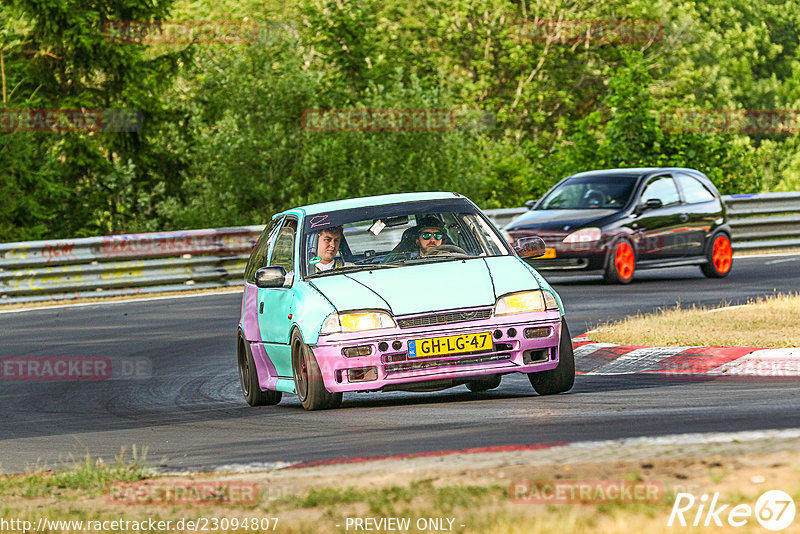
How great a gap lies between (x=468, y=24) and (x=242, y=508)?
156 feet

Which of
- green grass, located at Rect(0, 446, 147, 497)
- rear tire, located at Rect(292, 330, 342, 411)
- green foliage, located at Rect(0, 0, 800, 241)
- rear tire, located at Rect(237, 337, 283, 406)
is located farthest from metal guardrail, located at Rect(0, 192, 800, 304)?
green grass, located at Rect(0, 446, 147, 497)

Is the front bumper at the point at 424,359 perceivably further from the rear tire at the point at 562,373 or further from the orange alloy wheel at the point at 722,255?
the orange alloy wheel at the point at 722,255

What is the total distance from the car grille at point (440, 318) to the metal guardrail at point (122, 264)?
14986mm

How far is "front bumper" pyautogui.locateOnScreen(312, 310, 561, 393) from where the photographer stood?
31.3ft

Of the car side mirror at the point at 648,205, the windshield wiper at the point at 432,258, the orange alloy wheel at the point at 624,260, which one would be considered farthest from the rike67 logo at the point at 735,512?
the car side mirror at the point at 648,205

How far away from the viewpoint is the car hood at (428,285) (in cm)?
966

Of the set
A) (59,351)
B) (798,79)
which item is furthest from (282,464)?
(798,79)

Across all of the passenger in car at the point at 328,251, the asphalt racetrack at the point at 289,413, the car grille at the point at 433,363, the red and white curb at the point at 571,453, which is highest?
the passenger in car at the point at 328,251

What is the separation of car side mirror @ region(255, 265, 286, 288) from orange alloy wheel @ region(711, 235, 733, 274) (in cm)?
1228

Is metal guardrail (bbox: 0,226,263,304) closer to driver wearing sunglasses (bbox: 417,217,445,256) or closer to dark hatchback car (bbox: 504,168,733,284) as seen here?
dark hatchback car (bbox: 504,168,733,284)

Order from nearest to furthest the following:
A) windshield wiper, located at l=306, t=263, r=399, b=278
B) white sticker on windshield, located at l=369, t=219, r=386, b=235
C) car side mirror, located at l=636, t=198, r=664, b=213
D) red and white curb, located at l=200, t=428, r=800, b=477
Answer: red and white curb, located at l=200, t=428, r=800, b=477 → windshield wiper, located at l=306, t=263, r=399, b=278 → white sticker on windshield, located at l=369, t=219, r=386, b=235 → car side mirror, located at l=636, t=198, r=664, b=213

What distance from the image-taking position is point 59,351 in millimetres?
16094

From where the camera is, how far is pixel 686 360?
1183 centimetres

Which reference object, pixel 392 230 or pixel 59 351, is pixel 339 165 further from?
pixel 392 230
